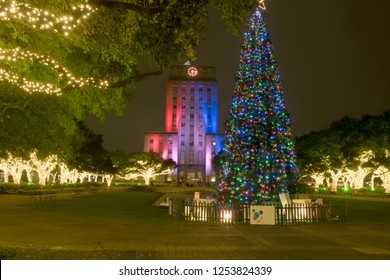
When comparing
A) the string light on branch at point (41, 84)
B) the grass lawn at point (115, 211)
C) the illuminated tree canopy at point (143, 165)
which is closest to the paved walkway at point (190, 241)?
the grass lawn at point (115, 211)

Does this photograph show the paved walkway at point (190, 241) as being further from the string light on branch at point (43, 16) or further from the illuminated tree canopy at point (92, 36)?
the string light on branch at point (43, 16)

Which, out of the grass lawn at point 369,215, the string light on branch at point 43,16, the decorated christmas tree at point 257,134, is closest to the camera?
the string light on branch at point 43,16

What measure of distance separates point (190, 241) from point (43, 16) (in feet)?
27.9

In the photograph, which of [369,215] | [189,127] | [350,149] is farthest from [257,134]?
[189,127]

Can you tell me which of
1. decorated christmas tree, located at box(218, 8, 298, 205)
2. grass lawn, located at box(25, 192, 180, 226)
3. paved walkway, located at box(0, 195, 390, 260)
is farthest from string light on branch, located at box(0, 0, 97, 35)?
decorated christmas tree, located at box(218, 8, 298, 205)

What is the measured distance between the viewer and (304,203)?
1969cm

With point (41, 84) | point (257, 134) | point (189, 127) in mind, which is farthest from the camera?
point (189, 127)

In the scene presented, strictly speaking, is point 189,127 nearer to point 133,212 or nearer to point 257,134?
point 133,212

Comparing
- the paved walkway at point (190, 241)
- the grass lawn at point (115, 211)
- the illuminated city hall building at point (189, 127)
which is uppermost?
the illuminated city hall building at point (189, 127)

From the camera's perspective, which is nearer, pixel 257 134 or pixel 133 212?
pixel 257 134

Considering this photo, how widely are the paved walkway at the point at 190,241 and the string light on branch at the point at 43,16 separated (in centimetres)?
655

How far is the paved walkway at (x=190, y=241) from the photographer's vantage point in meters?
10.4

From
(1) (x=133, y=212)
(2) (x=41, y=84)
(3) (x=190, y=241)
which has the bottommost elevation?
(3) (x=190, y=241)

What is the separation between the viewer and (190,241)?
1285 centimetres
